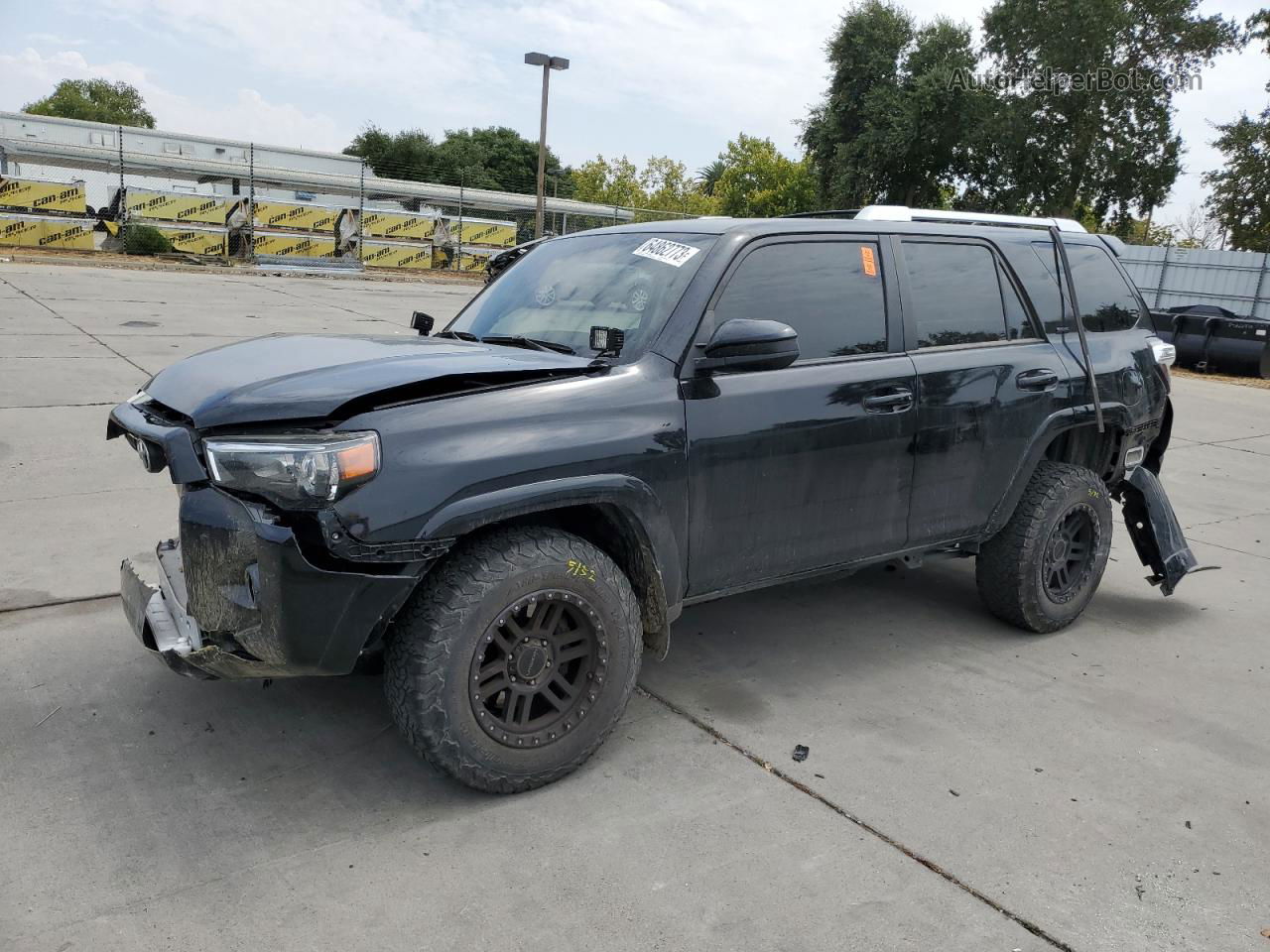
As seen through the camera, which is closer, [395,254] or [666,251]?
[666,251]

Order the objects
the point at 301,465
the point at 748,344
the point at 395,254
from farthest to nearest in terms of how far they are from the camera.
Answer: the point at 395,254 → the point at 748,344 → the point at 301,465

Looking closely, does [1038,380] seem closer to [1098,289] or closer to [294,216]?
[1098,289]

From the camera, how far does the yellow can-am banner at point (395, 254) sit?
110 ft

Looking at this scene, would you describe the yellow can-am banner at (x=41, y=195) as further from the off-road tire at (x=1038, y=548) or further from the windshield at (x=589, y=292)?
the off-road tire at (x=1038, y=548)

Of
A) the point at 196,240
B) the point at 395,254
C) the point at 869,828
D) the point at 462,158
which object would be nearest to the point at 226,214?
the point at 196,240

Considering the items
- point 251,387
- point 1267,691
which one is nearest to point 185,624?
point 251,387

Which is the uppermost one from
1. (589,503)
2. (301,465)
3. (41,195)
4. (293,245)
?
(41,195)

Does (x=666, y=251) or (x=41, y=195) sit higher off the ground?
(x=41, y=195)

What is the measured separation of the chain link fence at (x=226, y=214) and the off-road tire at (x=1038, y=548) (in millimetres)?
23128

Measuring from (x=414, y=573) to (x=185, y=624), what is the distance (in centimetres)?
75

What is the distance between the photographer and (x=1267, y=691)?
4156 millimetres

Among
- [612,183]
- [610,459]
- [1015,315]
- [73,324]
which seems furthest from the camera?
[612,183]

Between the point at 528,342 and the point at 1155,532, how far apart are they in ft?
10.7

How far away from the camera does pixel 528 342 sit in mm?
3664
